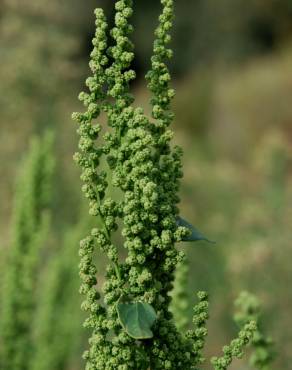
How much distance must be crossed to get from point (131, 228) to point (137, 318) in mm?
260

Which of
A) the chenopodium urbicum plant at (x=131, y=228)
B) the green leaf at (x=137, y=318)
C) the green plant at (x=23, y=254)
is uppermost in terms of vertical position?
the green plant at (x=23, y=254)

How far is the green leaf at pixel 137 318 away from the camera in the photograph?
2576 mm

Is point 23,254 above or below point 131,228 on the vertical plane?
above

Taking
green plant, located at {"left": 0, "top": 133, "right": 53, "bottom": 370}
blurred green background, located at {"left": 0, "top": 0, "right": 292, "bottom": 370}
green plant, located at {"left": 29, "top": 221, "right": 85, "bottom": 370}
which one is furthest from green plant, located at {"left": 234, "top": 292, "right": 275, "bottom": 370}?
green plant, located at {"left": 29, "top": 221, "right": 85, "bottom": 370}

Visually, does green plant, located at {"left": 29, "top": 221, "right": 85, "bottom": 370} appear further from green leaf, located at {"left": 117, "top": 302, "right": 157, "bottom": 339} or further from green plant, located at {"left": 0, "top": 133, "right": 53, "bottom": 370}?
green leaf, located at {"left": 117, "top": 302, "right": 157, "bottom": 339}

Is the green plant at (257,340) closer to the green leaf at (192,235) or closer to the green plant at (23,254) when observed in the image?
the green leaf at (192,235)

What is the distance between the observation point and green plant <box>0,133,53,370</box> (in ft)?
18.1

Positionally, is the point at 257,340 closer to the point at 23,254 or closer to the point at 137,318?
the point at 137,318

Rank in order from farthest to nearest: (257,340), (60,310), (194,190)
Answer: (194,190) < (60,310) < (257,340)

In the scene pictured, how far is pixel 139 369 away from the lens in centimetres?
277

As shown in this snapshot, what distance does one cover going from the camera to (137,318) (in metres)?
2.62

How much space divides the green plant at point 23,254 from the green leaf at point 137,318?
9.34ft

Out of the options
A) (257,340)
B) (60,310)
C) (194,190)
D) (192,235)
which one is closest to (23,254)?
(60,310)

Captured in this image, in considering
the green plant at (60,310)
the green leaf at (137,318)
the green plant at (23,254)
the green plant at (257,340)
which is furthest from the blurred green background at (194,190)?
the green leaf at (137,318)
